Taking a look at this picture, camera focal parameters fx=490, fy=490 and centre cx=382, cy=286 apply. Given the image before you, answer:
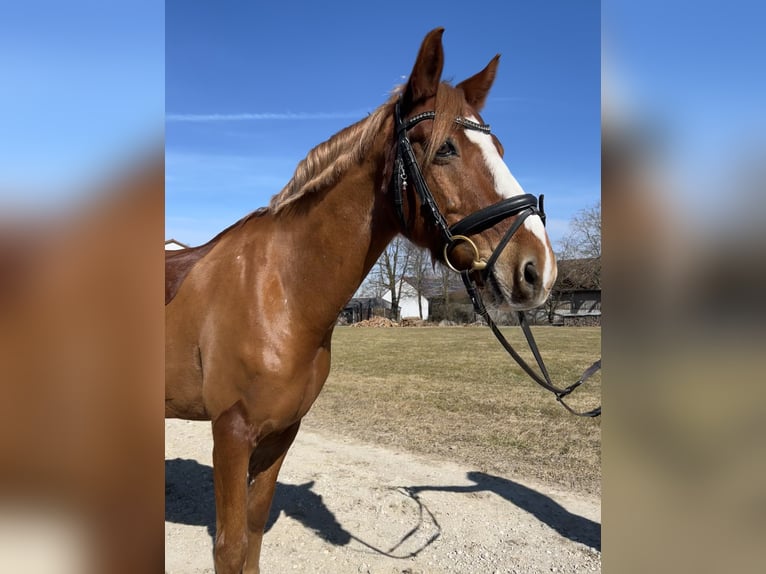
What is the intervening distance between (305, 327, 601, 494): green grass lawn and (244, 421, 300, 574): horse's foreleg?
3.19 m

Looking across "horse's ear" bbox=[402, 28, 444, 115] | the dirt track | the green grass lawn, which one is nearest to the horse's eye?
"horse's ear" bbox=[402, 28, 444, 115]

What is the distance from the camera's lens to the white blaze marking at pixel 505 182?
71.9 inches

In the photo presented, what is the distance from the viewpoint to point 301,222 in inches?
98.7

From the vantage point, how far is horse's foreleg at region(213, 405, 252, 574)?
2.36 metres

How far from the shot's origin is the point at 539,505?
4.59 metres

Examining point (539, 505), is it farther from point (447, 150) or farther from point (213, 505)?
point (447, 150)

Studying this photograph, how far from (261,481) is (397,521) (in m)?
1.74

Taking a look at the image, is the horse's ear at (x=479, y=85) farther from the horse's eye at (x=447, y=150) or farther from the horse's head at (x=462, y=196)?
the horse's eye at (x=447, y=150)

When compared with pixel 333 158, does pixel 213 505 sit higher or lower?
lower

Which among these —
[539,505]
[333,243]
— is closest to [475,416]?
[539,505]
